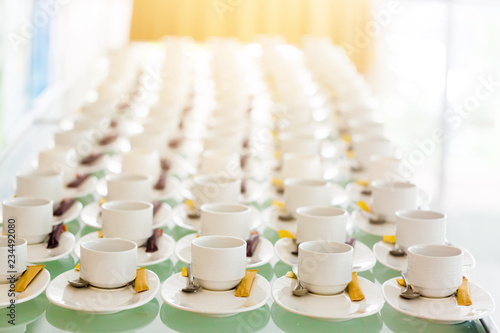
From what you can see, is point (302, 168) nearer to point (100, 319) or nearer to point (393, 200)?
point (393, 200)

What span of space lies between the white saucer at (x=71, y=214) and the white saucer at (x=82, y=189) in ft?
0.25

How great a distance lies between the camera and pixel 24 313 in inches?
40.6

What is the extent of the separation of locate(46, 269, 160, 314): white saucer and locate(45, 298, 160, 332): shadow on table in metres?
0.02

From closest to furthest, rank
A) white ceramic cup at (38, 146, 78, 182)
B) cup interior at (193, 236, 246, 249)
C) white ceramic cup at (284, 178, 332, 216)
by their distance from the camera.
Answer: cup interior at (193, 236, 246, 249) < white ceramic cup at (284, 178, 332, 216) < white ceramic cup at (38, 146, 78, 182)

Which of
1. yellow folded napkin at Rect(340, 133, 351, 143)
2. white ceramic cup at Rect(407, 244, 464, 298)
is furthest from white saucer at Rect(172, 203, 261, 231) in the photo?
yellow folded napkin at Rect(340, 133, 351, 143)

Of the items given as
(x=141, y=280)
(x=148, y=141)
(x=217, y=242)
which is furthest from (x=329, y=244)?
(x=148, y=141)

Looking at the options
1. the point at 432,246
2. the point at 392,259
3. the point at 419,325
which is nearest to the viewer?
the point at 419,325

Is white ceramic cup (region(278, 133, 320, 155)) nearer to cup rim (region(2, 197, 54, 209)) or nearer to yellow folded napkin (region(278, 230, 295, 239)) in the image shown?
yellow folded napkin (region(278, 230, 295, 239))

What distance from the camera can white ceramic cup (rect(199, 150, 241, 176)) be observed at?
5.88 feet

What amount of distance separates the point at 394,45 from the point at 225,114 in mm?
3876

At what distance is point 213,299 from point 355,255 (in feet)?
1.06

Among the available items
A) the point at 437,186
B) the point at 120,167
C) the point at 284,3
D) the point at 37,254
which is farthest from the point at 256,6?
the point at 37,254

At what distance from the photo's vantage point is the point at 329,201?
153 cm

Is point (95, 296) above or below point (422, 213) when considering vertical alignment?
below
